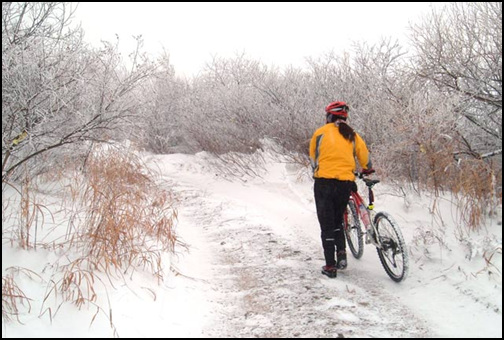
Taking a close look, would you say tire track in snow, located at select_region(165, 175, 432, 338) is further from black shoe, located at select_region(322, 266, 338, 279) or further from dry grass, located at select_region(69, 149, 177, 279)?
dry grass, located at select_region(69, 149, 177, 279)

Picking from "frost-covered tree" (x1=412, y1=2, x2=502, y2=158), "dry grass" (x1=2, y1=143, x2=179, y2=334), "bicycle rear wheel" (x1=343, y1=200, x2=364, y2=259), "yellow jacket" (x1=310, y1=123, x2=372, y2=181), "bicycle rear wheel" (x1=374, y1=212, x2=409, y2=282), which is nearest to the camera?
"dry grass" (x1=2, y1=143, x2=179, y2=334)

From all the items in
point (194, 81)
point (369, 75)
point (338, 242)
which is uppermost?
point (194, 81)

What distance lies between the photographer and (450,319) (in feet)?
11.6

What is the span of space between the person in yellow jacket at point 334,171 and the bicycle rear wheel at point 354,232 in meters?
0.34

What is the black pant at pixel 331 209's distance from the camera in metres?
4.68

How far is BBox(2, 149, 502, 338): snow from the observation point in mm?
3398

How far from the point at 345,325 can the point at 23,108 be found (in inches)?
188

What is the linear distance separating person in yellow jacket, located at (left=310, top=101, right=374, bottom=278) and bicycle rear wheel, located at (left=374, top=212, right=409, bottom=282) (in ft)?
1.48

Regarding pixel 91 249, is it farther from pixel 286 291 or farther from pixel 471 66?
pixel 471 66

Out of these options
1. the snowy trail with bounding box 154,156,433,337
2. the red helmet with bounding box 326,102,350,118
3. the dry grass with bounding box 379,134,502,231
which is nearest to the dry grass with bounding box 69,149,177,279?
the snowy trail with bounding box 154,156,433,337

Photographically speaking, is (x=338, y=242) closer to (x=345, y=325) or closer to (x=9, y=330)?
(x=345, y=325)

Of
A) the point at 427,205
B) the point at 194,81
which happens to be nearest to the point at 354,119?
the point at 427,205

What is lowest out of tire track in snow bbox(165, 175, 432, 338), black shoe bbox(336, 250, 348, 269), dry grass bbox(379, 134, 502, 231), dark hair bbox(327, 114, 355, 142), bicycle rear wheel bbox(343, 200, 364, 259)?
tire track in snow bbox(165, 175, 432, 338)

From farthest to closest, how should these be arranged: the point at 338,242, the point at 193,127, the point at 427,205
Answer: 1. the point at 193,127
2. the point at 427,205
3. the point at 338,242
